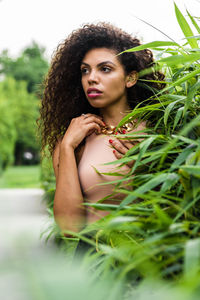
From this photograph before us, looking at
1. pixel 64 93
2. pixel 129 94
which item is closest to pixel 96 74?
pixel 129 94

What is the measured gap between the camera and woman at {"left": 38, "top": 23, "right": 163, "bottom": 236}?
1.95 meters

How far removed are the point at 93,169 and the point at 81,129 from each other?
28 centimetres

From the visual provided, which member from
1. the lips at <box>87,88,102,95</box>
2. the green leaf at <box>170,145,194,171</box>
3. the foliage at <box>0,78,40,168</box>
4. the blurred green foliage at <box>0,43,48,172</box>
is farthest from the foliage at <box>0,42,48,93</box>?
the green leaf at <box>170,145,194,171</box>

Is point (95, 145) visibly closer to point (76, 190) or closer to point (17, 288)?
point (76, 190)

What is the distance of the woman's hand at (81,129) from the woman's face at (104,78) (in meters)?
0.11

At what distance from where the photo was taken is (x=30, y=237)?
1.81 ft

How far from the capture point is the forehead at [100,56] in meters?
2.08

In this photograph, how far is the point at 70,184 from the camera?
1963mm

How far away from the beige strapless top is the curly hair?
0.32 meters

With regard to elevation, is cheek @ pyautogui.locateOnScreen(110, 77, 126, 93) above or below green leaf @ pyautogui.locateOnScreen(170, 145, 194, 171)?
above

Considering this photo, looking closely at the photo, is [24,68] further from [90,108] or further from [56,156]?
[56,156]

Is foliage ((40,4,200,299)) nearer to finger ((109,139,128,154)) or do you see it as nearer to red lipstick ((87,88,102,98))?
finger ((109,139,128,154))

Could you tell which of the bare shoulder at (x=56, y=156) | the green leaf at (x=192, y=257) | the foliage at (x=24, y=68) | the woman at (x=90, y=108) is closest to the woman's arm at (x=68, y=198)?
the woman at (x=90, y=108)

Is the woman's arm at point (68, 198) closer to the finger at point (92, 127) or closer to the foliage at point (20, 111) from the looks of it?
the finger at point (92, 127)
